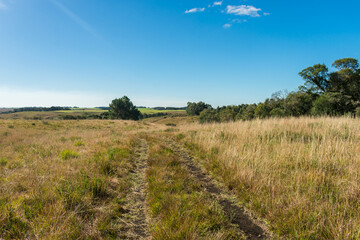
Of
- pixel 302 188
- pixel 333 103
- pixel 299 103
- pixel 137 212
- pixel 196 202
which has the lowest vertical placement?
pixel 137 212

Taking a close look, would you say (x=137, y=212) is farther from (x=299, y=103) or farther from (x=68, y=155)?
(x=299, y=103)

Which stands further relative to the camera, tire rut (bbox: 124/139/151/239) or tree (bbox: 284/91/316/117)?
tree (bbox: 284/91/316/117)

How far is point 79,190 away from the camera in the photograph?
3494 millimetres

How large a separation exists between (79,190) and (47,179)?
3.41 ft

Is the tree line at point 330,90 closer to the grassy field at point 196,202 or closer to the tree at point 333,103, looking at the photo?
the tree at point 333,103

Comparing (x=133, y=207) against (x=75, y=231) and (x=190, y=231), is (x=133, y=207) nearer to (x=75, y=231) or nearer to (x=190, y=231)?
(x=75, y=231)

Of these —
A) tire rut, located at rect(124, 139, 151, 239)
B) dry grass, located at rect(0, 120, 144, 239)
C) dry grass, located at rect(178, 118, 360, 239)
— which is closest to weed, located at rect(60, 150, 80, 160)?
dry grass, located at rect(0, 120, 144, 239)

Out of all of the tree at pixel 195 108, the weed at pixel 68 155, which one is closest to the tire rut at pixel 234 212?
the weed at pixel 68 155

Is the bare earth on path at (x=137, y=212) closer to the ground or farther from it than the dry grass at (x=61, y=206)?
closer to the ground

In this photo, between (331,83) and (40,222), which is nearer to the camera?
(40,222)

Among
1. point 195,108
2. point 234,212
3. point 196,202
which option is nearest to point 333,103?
point 234,212

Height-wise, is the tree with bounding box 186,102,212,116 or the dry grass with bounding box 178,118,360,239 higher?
the tree with bounding box 186,102,212,116

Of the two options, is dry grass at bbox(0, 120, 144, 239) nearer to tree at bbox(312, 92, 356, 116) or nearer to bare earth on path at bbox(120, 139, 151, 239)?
bare earth on path at bbox(120, 139, 151, 239)

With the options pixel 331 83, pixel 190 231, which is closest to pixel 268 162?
pixel 190 231
